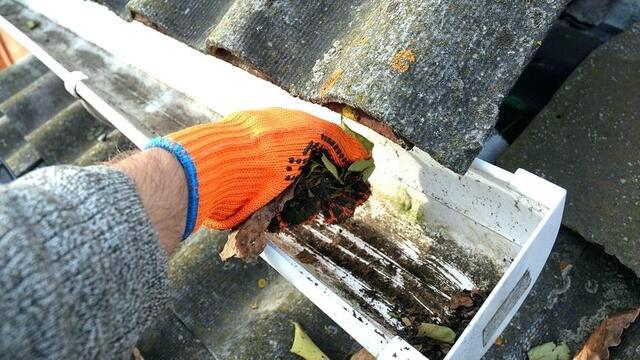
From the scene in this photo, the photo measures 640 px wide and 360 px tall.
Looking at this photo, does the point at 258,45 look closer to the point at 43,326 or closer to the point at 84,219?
the point at 84,219

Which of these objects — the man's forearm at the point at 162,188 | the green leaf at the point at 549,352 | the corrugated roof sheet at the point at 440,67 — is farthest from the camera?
the green leaf at the point at 549,352

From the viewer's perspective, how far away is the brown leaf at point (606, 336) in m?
1.50

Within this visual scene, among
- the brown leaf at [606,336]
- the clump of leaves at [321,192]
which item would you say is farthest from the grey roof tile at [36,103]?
the brown leaf at [606,336]

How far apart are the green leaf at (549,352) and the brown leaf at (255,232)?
857 millimetres

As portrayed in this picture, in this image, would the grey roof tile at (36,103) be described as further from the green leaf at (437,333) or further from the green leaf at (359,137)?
the green leaf at (437,333)

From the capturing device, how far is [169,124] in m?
2.53

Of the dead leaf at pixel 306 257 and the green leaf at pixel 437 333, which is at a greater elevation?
the green leaf at pixel 437 333

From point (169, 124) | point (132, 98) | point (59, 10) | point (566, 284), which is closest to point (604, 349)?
point (566, 284)

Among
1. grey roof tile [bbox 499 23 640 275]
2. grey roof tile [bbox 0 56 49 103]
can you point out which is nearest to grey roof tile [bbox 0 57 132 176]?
grey roof tile [bbox 0 56 49 103]

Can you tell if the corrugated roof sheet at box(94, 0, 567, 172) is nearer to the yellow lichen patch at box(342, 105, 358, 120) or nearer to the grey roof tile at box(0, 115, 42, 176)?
the yellow lichen patch at box(342, 105, 358, 120)

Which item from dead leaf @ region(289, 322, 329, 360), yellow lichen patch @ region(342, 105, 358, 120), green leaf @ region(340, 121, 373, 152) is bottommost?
dead leaf @ region(289, 322, 329, 360)

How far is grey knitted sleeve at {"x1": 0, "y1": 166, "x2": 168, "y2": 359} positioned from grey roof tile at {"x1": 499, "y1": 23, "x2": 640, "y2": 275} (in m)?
1.26

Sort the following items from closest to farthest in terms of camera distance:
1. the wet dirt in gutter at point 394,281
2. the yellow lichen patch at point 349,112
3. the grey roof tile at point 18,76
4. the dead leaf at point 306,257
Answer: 1. the yellow lichen patch at point 349,112
2. the wet dirt in gutter at point 394,281
3. the dead leaf at point 306,257
4. the grey roof tile at point 18,76

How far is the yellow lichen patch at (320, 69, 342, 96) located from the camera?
1470mm
